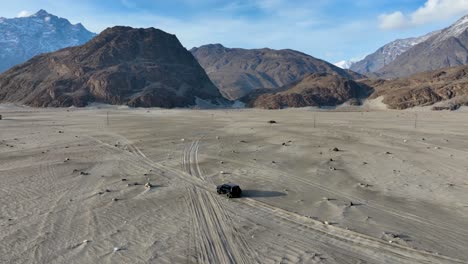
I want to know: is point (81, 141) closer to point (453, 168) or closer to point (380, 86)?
point (453, 168)

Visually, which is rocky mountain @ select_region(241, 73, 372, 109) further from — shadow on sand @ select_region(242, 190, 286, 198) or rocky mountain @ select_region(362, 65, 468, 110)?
shadow on sand @ select_region(242, 190, 286, 198)

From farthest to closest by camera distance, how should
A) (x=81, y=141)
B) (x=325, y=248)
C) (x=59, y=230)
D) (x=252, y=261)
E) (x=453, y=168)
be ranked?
(x=81, y=141) → (x=453, y=168) → (x=59, y=230) → (x=325, y=248) → (x=252, y=261)

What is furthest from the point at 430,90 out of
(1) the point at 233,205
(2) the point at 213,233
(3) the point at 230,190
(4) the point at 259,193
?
(2) the point at 213,233

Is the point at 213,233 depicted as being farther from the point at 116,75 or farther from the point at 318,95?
the point at 116,75

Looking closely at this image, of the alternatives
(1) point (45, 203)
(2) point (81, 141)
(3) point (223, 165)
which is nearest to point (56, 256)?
(1) point (45, 203)

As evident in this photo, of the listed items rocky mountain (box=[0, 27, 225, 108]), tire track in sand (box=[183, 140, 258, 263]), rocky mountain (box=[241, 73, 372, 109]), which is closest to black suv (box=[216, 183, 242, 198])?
tire track in sand (box=[183, 140, 258, 263])
